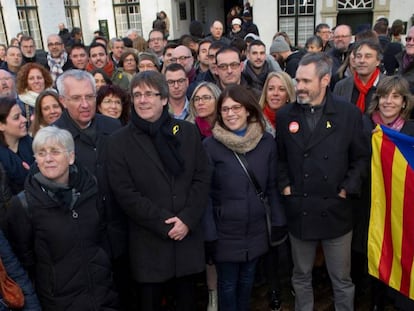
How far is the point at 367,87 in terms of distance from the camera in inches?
154

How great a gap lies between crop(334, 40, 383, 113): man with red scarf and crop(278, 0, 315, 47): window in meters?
12.5

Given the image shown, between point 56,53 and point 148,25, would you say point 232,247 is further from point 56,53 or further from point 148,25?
point 148,25

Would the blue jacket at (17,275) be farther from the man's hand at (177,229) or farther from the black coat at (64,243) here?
the man's hand at (177,229)

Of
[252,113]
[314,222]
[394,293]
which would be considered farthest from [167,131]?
[394,293]

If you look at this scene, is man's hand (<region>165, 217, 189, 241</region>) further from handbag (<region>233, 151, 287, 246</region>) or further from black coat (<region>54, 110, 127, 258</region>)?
handbag (<region>233, 151, 287, 246</region>)

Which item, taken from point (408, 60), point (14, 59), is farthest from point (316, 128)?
point (14, 59)

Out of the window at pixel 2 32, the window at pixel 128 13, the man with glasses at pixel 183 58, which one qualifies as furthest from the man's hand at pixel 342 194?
the window at pixel 128 13

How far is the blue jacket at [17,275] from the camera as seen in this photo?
7.68 ft

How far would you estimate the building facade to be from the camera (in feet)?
48.6

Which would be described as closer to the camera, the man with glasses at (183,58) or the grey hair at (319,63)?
the grey hair at (319,63)

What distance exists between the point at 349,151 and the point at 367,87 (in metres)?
1.19

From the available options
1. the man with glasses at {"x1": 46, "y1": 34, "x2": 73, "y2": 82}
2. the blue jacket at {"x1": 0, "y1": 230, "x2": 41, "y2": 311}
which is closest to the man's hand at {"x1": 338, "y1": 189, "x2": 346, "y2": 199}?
the blue jacket at {"x1": 0, "y1": 230, "x2": 41, "y2": 311}

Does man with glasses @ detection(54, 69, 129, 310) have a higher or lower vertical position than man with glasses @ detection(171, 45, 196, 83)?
lower

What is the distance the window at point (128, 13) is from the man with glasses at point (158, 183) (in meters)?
15.6
